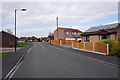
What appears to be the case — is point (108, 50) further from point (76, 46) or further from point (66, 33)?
point (66, 33)

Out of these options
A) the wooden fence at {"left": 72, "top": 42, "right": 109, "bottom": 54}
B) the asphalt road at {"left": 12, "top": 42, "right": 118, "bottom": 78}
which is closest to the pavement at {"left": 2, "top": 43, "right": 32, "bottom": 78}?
the asphalt road at {"left": 12, "top": 42, "right": 118, "bottom": 78}

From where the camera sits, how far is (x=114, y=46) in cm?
1213

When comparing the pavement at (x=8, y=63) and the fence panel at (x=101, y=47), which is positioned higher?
the fence panel at (x=101, y=47)

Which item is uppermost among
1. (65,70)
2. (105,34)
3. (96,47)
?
(105,34)

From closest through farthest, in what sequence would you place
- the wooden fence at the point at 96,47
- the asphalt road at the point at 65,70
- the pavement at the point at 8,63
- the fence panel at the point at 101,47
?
the asphalt road at the point at 65,70
the pavement at the point at 8,63
the wooden fence at the point at 96,47
the fence panel at the point at 101,47

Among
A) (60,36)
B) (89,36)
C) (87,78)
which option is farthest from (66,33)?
(87,78)

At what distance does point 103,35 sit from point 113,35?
2.55m

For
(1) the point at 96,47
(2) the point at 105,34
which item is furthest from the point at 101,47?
(2) the point at 105,34

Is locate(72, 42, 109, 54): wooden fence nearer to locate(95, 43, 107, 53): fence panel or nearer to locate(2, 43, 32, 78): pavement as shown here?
locate(95, 43, 107, 53): fence panel

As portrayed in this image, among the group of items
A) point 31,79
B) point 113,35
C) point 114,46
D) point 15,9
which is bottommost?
point 31,79

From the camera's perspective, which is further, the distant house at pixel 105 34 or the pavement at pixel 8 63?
the distant house at pixel 105 34

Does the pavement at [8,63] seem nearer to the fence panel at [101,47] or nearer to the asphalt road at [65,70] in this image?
the asphalt road at [65,70]

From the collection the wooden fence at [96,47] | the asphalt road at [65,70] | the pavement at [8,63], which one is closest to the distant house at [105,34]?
the wooden fence at [96,47]

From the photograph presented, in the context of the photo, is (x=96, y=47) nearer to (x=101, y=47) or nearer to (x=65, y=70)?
(x=101, y=47)
